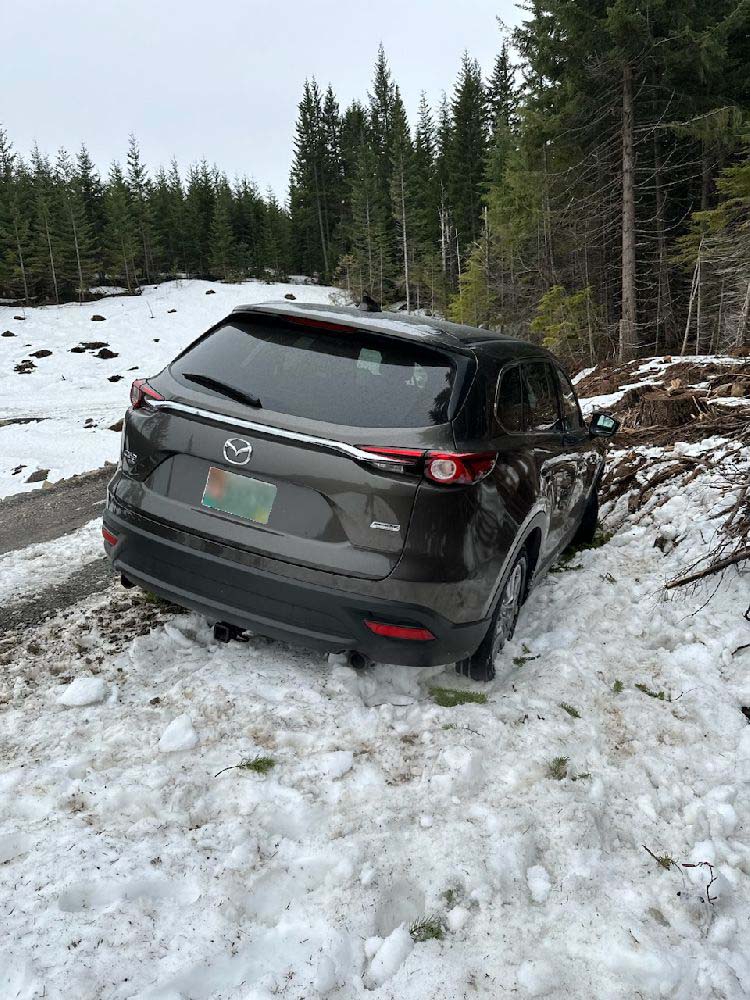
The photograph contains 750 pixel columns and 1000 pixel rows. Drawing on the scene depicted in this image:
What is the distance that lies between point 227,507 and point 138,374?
1329 inches

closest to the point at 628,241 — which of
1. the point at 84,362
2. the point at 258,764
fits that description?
the point at 258,764

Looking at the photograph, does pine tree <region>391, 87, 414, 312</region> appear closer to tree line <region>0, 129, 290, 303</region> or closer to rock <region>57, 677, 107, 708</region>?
tree line <region>0, 129, 290, 303</region>

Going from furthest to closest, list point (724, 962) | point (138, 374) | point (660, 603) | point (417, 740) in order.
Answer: point (138, 374) → point (660, 603) → point (417, 740) → point (724, 962)

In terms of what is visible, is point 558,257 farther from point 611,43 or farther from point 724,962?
point 724,962

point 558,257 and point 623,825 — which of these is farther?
point 558,257

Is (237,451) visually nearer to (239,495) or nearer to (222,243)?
(239,495)

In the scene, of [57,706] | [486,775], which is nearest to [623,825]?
[486,775]

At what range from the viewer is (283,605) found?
2.75 metres

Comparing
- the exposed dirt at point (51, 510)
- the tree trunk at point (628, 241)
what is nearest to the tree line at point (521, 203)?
the tree trunk at point (628, 241)

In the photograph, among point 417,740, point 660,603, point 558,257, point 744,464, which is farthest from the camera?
point 558,257

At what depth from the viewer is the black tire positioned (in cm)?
551

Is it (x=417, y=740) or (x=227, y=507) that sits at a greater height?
(x=227, y=507)

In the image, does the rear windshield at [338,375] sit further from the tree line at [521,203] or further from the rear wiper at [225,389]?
the tree line at [521,203]

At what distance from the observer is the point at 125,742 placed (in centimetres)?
263
